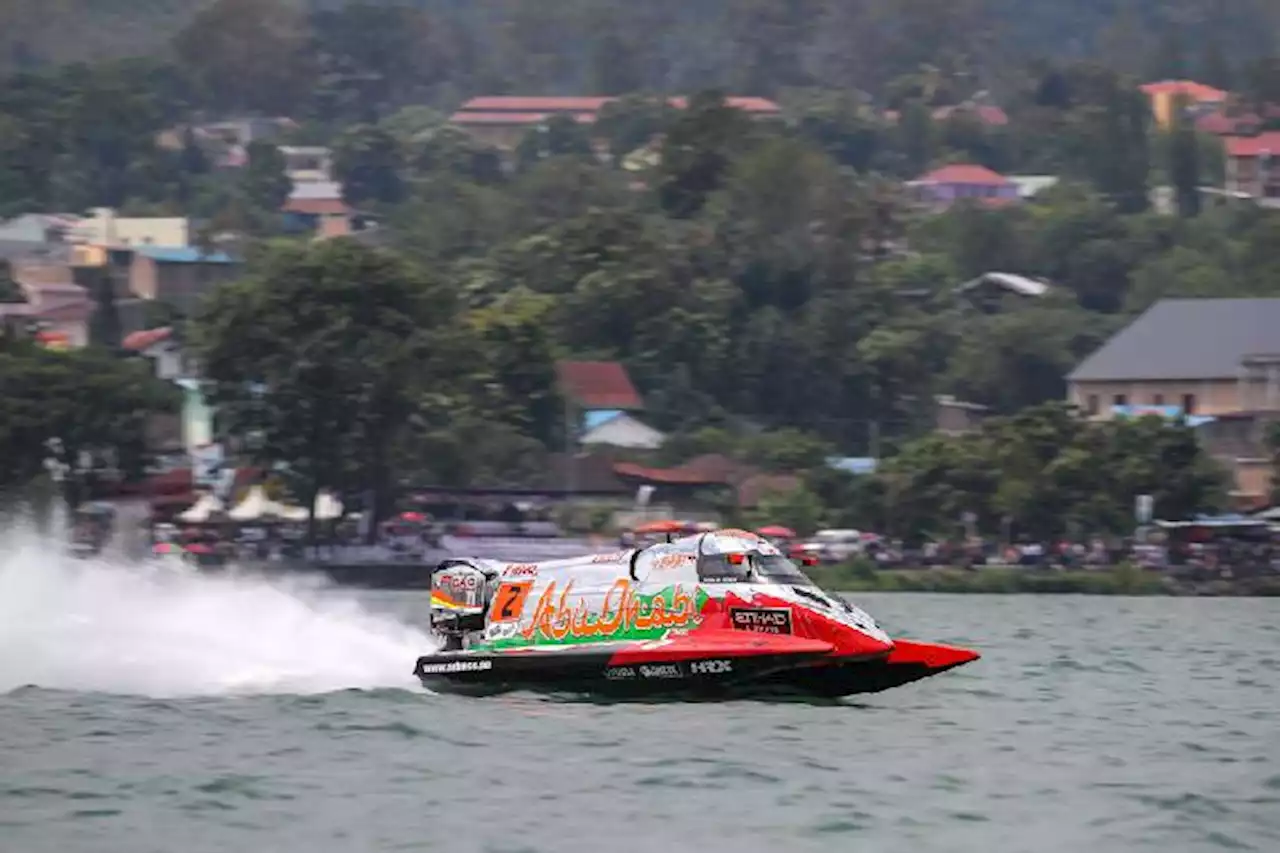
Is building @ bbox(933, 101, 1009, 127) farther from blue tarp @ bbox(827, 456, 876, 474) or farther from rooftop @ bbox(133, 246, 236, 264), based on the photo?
blue tarp @ bbox(827, 456, 876, 474)

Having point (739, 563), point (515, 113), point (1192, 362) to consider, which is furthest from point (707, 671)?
point (515, 113)

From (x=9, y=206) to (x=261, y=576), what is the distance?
6606 cm

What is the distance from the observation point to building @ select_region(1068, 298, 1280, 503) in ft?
243

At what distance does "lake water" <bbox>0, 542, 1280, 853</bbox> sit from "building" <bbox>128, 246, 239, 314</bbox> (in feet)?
236

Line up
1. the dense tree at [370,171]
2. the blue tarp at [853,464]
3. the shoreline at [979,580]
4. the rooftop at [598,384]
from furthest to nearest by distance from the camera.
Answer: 1. the dense tree at [370,171]
2. the rooftop at [598,384]
3. the blue tarp at [853,464]
4. the shoreline at [979,580]

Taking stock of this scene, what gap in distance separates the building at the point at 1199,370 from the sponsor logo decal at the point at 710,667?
4939cm

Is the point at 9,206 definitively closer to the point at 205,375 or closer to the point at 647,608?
the point at 205,375

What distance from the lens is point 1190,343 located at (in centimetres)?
8031

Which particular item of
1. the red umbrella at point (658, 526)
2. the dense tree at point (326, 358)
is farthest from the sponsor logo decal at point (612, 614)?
the dense tree at point (326, 358)

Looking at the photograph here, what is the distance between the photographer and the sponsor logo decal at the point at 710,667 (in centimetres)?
2406

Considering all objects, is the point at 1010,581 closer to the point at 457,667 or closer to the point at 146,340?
the point at 457,667

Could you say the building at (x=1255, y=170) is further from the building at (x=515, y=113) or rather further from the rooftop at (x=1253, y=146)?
the building at (x=515, y=113)

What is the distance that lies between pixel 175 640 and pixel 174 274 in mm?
76176

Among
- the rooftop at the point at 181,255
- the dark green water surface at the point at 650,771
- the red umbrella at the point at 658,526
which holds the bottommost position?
the dark green water surface at the point at 650,771
